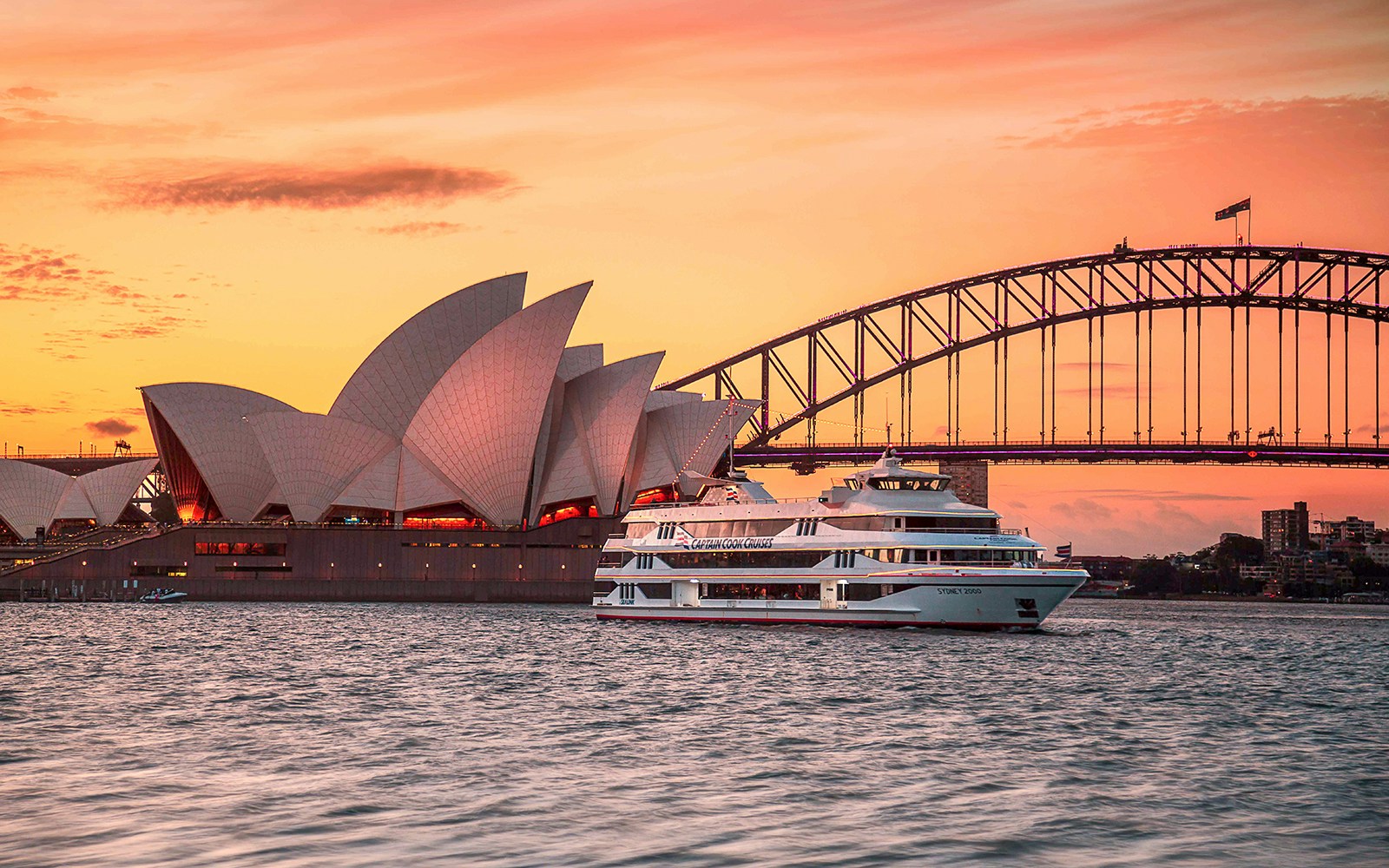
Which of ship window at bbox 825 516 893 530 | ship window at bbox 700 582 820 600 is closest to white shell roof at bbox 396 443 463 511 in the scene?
ship window at bbox 700 582 820 600

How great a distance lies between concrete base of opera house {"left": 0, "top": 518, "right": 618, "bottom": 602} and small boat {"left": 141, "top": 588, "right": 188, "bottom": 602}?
1.55ft

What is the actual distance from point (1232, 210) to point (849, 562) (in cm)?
5832

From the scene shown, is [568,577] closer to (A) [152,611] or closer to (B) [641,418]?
(B) [641,418]

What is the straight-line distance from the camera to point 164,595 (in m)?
103

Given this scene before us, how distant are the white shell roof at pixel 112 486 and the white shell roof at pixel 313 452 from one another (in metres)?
47.1

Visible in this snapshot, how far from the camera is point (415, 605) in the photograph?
316 feet

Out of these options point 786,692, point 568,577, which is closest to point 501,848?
point 786,692

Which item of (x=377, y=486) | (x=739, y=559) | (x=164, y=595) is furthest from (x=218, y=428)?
(x=739, y=559)

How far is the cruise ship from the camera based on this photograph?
5803 centimetres

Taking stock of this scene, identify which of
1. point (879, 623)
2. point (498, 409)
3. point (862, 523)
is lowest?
point (879, 623)

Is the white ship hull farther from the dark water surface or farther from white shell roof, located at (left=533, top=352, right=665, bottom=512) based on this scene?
white shell roof, located at (left=533, top=352, right=665, bottom=512)

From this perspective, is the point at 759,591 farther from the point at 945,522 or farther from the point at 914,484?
the point at 945,522

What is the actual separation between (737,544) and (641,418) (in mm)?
49130

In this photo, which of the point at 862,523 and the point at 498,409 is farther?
the point at 498,409
